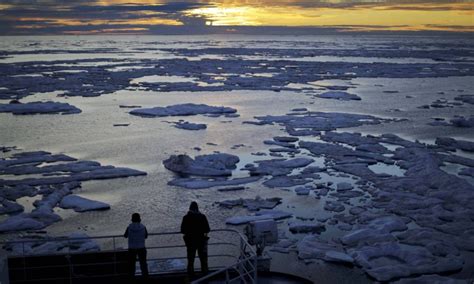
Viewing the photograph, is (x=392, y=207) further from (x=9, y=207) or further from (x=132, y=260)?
(x=9, y=207)

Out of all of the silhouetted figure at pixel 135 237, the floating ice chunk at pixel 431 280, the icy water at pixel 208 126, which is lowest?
the icy water at pixel 208 126

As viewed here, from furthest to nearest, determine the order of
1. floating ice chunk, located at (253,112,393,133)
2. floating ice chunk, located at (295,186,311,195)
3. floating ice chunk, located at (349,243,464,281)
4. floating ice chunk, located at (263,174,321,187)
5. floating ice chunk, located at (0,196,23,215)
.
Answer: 1. floating ice chunk, located at (253,112,393,133)
2. floating ice chunk, located at (263,174,321,187)
3. floating ice chunk, located at (295,186,311,195)
4. floating ice chunk, located at (0,196,23,215)
5. floating ice chunk, located at (349,243,464,281)

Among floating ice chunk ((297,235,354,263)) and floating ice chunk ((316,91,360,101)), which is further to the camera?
floating ice chunk ((316,91,360,101))

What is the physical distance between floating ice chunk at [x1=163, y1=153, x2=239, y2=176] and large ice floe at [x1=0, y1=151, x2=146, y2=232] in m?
1.17

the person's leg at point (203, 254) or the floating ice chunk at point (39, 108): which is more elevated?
the person's leg at point (203, 254)

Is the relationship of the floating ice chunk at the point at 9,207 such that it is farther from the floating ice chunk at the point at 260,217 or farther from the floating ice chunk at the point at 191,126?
the floating ice chunk at the point at 191,126

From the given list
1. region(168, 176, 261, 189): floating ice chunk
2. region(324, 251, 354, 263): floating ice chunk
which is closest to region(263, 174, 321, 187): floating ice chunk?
region(168, 176, 261, 189): floating ice chunk

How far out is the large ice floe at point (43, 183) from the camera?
1088 centimetres

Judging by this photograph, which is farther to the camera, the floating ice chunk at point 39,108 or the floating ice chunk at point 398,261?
the floating ice chunk at point 39,108

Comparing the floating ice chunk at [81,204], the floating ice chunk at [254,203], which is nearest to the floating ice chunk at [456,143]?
the floating ice chunk at [254,203]

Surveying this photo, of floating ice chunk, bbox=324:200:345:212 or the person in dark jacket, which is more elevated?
the person in dark jacket

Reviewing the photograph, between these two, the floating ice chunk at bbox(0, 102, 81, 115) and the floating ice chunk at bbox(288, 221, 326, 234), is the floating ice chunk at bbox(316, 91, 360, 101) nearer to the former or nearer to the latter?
the floating ice chunk at bbox(0, 102, 81, 115)

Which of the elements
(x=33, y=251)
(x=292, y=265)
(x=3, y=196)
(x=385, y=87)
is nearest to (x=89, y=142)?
(x=3, y=196)

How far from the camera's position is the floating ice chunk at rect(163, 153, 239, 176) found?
14414 mm
